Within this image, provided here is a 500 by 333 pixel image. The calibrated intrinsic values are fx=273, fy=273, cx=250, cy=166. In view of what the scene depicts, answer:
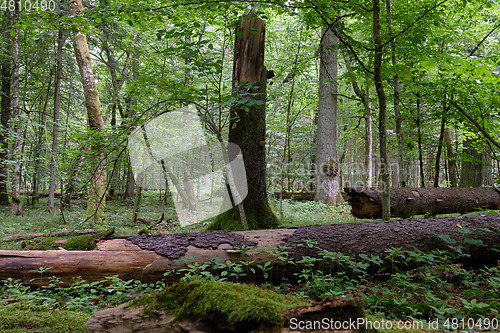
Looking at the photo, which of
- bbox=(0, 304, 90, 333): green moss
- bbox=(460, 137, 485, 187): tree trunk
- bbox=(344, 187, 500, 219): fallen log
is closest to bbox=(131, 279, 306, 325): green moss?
bbox=(0, 304, 90, 333): green moss

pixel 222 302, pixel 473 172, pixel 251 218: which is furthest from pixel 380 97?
pixel 473 172

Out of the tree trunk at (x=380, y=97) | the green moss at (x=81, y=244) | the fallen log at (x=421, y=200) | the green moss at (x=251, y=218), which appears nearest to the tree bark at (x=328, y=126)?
the fallen log at (x=421, y=200)

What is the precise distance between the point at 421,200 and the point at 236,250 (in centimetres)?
568

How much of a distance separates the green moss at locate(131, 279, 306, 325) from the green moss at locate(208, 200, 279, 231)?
3.44 metres

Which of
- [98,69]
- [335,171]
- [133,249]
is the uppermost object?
[98,69]

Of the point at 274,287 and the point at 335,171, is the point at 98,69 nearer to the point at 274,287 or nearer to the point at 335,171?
the point at 335,171

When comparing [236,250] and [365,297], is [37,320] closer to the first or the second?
[236,250]

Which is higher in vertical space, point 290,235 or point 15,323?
point 290,235

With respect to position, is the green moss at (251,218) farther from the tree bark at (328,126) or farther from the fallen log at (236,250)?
the tree bark at (328,126)

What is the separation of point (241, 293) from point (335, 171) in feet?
33.5

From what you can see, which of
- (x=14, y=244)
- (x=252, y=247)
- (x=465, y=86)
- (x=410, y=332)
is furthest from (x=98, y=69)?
(x=410, y=332)

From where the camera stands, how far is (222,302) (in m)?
1.70

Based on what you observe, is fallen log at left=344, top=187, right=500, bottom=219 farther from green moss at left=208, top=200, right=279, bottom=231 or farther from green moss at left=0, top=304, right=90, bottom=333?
green moss at left=0, top=304, right=90, bottom=333

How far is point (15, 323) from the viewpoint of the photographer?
2139mm
